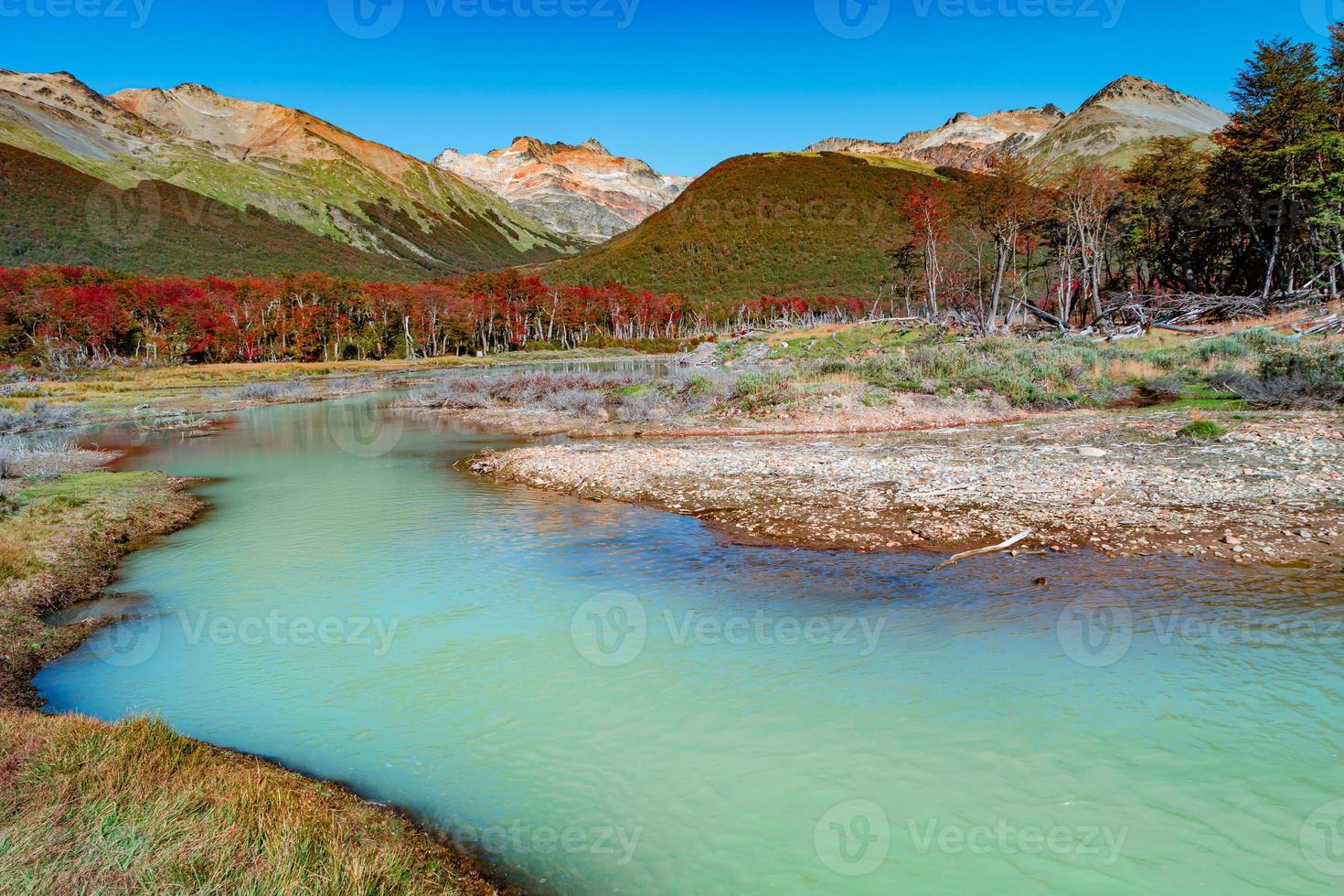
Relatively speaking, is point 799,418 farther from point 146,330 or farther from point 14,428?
point 146,330

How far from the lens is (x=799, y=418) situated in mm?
24125

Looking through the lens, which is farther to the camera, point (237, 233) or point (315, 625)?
point (237, 233)

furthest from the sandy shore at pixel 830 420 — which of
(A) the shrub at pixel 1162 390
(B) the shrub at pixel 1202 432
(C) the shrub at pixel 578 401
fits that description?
(B) the shrub at pixel 1202 432

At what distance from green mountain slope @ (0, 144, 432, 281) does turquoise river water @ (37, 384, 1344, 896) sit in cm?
15666

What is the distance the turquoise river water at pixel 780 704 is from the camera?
16.7 ft

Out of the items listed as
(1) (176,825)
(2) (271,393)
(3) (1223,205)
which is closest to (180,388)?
(2) (271,393)

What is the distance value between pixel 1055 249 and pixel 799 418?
4516cm

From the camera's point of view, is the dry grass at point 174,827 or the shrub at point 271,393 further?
the shrub at point 271,393

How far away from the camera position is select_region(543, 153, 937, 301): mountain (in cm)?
14212

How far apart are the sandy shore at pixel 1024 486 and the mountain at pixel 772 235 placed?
110552 mm

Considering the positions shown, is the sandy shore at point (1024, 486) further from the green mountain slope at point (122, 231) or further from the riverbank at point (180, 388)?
the green mountain slope at point (122, 231)

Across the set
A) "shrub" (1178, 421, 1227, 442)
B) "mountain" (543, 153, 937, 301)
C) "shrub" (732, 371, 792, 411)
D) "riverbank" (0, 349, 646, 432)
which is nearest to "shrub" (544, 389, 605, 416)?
"shrub" (732, 371, 792, 411)

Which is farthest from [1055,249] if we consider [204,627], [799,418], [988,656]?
[204,627]

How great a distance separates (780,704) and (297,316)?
311ft
